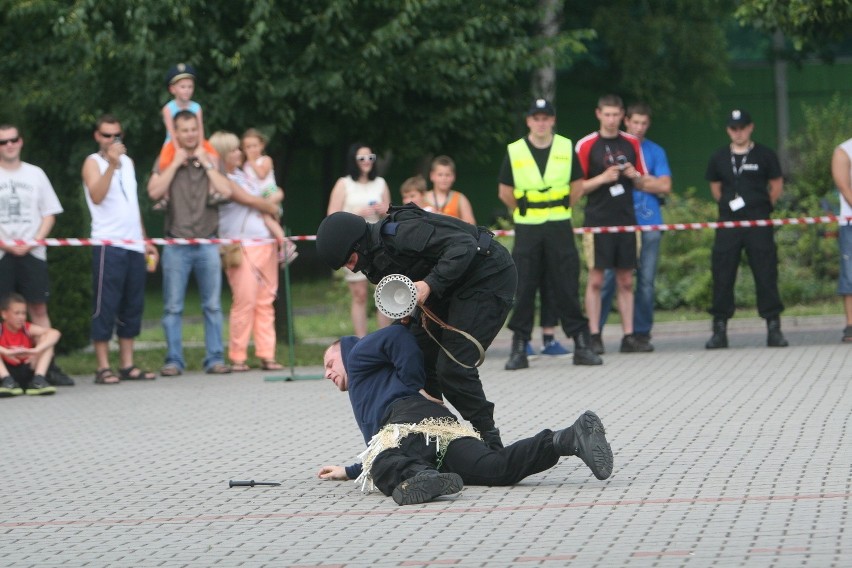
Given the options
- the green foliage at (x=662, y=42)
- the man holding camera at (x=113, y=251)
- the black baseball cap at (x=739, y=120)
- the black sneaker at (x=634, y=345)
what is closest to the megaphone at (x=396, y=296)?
the man holding camera at (x=113, y=251)

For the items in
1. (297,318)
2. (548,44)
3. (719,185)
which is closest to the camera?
(719,185)

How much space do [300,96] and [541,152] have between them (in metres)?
10.4

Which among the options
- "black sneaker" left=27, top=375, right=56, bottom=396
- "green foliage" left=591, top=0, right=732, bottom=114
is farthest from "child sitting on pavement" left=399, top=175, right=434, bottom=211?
"green foliage" left=591, top=0, right=732, bottom=114

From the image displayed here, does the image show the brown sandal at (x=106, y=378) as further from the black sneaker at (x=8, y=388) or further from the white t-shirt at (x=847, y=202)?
the white t-shirt at (x=847, y=202)

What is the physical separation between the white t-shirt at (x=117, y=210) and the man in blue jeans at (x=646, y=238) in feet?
13.9

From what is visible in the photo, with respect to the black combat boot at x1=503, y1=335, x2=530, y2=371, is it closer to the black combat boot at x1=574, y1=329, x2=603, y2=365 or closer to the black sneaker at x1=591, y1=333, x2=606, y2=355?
the black combat boot at x1=574, y1=329, x2=603, y2=365

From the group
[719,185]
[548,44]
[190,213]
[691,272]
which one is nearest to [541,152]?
[719,185]

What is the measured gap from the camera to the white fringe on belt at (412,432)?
776 cm

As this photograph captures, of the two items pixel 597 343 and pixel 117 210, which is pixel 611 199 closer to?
pixel 597 343

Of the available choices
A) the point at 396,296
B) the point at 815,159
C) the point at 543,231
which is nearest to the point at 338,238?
the point at 396,296

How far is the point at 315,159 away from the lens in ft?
111

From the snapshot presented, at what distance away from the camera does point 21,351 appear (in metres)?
13.1

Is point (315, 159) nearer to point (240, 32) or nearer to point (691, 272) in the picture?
point (240, 32)

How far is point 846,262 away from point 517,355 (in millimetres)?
3368
